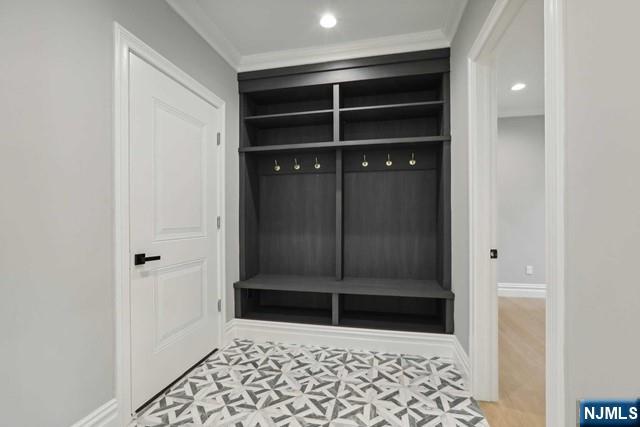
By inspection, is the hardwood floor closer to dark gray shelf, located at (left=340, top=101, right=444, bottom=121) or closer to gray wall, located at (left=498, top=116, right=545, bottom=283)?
gray wall, located at (left=498, top=116, right=545, bottom=283)

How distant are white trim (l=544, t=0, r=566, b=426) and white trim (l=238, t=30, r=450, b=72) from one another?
158cm

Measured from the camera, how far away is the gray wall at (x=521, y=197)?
13.2ft

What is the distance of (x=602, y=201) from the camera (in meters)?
0.75

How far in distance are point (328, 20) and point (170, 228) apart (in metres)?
1.89

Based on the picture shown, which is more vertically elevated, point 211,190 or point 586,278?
point 211,190

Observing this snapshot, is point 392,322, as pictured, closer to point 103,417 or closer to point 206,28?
point 103,417

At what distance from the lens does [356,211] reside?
9.51 feet

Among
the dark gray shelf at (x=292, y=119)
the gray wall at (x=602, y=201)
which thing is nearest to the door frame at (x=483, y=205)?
the gray wall at (x=602, y=201)

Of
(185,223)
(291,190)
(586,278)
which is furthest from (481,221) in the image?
(185,223)

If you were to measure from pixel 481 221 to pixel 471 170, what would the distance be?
13.1 inches

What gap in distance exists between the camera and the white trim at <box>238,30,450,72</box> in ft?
7.68

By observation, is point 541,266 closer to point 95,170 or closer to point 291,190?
point 291,190

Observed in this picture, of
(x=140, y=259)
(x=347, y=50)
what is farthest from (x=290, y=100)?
(x=140, y=259)

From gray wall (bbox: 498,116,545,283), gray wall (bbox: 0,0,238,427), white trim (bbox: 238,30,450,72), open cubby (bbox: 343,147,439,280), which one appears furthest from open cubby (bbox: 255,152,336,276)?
gray wall (bbox: 498,116,545,283)
